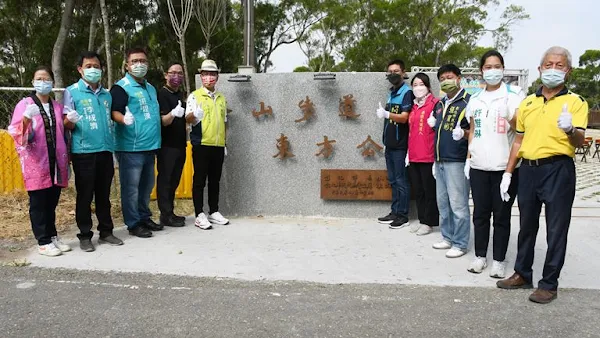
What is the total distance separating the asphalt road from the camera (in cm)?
279

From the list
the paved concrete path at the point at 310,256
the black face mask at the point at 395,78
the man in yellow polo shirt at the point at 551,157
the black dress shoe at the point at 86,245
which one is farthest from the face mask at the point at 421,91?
the black dress shoe at the point at 86,245

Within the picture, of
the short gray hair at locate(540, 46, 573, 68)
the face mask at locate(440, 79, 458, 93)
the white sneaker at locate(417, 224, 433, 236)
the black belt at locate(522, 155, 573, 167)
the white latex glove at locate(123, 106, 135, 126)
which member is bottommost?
the white sneaker at locate(417, 224, 433, 236)

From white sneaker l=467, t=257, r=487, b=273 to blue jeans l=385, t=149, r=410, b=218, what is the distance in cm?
154

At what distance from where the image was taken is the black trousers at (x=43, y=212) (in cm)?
407

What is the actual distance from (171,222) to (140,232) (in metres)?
0.51

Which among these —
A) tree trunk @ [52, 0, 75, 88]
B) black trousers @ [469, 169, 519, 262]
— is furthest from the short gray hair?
tree trunk @ [52, 0, 75, 88]

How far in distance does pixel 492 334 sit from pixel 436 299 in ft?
1.85

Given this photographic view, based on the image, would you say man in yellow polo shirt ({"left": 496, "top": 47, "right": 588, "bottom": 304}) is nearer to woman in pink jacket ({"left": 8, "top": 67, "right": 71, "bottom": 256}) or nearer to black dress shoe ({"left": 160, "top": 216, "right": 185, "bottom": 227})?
black dress shoe ({"left": 160, "top": 216, "right": 185, "bottom": 227})

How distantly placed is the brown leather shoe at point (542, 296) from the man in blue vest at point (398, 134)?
84.2 inches

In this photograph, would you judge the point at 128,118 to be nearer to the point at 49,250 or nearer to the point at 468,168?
the point at 49,250

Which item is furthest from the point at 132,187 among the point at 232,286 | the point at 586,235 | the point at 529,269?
the point at 586,235

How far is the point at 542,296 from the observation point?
10.5 ft

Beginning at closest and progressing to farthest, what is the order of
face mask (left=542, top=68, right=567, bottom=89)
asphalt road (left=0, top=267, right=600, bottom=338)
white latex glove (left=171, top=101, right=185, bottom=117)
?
asphalt road (left=0, top=267, right=600, bottom=338), face mask (left=542, top=68, right=567, bottom=89), white latex glove (left=171, top=101, right=185, bottom=117)

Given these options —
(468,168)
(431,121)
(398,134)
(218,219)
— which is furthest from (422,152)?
(218,219)
